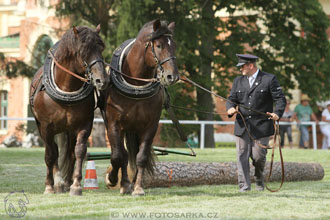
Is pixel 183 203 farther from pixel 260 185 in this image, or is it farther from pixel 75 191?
pixel 260 185

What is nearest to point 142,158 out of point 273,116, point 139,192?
point 139,192

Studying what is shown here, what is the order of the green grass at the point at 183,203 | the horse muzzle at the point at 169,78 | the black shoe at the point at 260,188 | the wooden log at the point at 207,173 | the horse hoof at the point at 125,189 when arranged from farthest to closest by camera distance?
1. the wooden log at the point at 207,173
2. the black shoe at the point at 260,188
3. the horse hoof at the point at 125,189
4. the horse muzzle at the point at 169,78
5. the green grass at the point at 183,203

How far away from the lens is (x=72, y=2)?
91.7ft

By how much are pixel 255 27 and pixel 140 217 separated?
2257cm

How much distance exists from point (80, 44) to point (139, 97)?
0.93 metres

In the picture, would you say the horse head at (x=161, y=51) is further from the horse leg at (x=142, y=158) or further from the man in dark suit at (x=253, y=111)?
the man in dark suit at (x=253, y=111)

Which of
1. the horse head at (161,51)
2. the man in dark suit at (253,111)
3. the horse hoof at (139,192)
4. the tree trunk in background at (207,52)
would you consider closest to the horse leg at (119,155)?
the horse hoof at (139,192)

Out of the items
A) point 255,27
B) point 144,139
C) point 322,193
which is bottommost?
point 322,193

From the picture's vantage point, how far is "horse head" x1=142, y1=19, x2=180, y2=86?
29.2ft

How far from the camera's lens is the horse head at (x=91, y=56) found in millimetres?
9055

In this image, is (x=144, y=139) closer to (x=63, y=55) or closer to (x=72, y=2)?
(x=63, y=55)

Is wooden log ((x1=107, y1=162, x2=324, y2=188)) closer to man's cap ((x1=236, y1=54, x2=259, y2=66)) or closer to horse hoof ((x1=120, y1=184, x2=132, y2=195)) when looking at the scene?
horse hoof ((x1=120, y1=184, x2=132, y2=195))

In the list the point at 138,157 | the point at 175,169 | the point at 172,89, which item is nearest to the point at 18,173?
the point at 175,169

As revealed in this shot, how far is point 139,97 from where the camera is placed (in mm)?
9438
